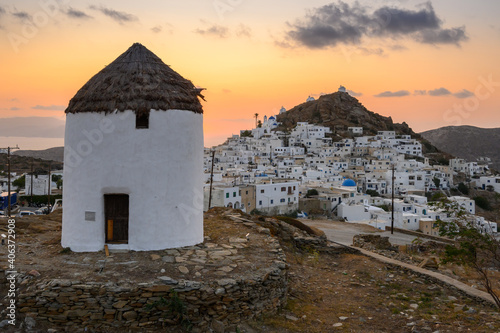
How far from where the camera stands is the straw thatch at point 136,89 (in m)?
8.34

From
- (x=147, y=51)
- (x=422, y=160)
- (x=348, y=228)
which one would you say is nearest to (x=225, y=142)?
(x=422, y=160)

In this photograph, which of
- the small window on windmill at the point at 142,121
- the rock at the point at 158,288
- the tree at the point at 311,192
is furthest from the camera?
the tree at the point at 311,192

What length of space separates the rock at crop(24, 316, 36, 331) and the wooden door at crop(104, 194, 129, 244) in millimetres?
2390

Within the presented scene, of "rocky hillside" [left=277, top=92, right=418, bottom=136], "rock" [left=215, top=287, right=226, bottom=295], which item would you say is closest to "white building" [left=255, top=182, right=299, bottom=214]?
"rock" [left=215, top=287, right=226, bottom=295]

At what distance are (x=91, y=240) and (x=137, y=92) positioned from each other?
132 inches

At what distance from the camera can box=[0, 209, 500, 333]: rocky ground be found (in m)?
6.98

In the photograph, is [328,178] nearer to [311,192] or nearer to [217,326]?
[311,192]

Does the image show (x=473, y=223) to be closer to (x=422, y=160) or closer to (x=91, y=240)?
(x=91, y=240)

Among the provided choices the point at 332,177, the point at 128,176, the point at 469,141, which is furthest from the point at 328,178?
the point at 469,141

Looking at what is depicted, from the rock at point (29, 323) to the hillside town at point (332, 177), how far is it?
50.0 ft

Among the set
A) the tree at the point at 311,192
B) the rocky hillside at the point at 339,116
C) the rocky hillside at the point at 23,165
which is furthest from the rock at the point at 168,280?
the rocky hillside at the point at 339,116

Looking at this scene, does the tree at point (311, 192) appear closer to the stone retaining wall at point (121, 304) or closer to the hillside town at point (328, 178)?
the hillside town at point (328, 178)

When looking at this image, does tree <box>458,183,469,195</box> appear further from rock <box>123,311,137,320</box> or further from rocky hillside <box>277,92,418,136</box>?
rock <box>123,311,137,320</box>

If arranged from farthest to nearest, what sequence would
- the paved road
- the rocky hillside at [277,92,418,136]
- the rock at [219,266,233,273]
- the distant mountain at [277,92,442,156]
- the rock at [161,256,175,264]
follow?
1. the rocky hillside at [277,92,418,136]
2. the distant mountain at [277,92,442,156]
3. the paved road
4. the rock at [161,256,175,264]
5. the rock at [219,266,233,273]
